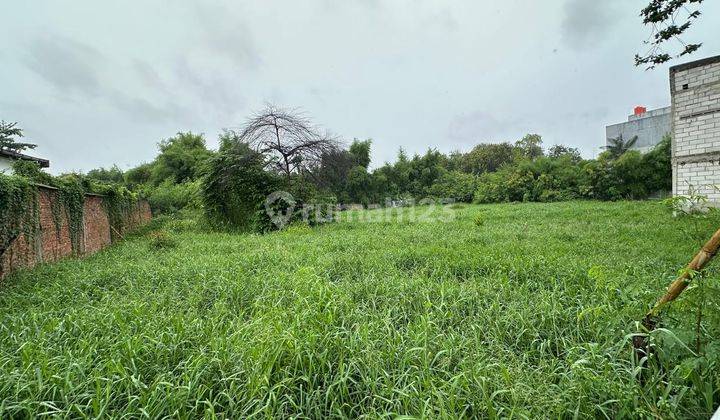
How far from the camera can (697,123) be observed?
7.27 metres

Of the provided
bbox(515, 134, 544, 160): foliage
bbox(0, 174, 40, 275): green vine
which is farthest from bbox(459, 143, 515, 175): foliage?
bbox(0, 174, 40, 275): green vine

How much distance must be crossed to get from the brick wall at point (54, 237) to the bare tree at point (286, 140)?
4.28 meters

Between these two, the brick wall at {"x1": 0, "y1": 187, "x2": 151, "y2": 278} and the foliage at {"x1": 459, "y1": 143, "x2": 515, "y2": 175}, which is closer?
the brick wall at {"x1": 0, "y1": 187, "x2": 151, "y2": 278}

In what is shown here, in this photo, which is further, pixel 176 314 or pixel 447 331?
pixel 176 314

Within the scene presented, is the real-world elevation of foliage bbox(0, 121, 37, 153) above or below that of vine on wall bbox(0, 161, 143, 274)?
above

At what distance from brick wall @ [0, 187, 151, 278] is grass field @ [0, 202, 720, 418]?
2.16 feet

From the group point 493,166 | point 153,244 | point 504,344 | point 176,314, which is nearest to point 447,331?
point 504,344

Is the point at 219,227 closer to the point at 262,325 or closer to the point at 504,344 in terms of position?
the point at 262,325

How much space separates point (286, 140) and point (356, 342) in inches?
347

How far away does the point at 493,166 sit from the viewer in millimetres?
32719

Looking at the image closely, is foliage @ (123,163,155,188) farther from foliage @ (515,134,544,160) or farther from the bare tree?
foliage @ (515,134,544,160)

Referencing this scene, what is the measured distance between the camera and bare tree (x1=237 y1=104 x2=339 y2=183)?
30.9 ft

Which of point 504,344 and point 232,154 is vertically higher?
point 232,154

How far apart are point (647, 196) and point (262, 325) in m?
19.9
